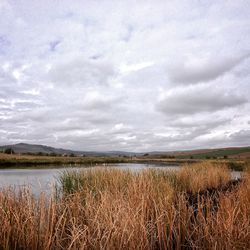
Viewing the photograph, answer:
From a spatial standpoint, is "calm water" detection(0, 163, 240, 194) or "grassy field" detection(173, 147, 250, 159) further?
"grassy field" detection(173, 147, 250, 159)

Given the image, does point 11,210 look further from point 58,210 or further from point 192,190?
point 192,190

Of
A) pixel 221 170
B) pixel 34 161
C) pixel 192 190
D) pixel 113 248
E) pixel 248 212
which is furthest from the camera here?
pixel 34 161

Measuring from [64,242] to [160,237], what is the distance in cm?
139

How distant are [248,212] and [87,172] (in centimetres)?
659

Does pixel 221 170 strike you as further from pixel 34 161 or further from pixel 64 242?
pixel 34 161

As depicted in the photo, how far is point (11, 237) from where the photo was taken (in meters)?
4.03

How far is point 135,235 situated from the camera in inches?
149

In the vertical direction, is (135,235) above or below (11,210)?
below

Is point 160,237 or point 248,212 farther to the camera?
point 248,212

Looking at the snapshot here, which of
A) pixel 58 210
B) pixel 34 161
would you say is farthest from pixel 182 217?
pixel 34 161

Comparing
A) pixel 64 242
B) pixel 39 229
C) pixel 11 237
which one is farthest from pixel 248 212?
pixel 11 237

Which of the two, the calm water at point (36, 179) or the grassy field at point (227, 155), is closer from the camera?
the calm water at point (36, 179)

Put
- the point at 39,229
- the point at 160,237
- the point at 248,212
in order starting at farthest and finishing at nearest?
the point at 248,212
the point at 160,237
the point at 39,229

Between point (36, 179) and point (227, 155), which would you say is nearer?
point (36, 179)
